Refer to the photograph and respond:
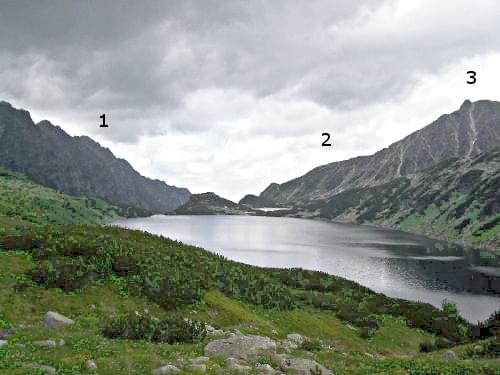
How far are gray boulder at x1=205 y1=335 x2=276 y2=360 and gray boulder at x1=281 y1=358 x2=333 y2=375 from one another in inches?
74.3

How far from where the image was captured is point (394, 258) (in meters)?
145

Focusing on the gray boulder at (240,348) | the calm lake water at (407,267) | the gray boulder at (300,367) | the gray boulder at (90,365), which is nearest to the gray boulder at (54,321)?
the gray boulder at (90,365)

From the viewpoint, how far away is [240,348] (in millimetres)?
22141

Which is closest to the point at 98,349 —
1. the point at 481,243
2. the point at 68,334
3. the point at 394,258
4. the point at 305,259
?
the point at 68,334

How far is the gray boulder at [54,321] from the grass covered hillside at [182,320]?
48cm

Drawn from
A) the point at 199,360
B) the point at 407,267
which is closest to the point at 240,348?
the point at 199,360

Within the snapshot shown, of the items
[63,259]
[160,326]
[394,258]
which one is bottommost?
[394,258]

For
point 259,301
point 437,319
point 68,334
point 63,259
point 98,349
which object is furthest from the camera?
point 437,319

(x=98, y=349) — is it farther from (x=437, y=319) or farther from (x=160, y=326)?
(x=437, y=319)

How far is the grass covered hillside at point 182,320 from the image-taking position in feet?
65.5

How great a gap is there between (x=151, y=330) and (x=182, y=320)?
2.70 metres

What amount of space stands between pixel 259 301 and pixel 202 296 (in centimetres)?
935

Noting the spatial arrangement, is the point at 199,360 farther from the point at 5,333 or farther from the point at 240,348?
the point at 5,333

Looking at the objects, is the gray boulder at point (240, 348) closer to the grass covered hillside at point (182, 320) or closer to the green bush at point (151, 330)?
the grass covered hillside at point (182, 320)
